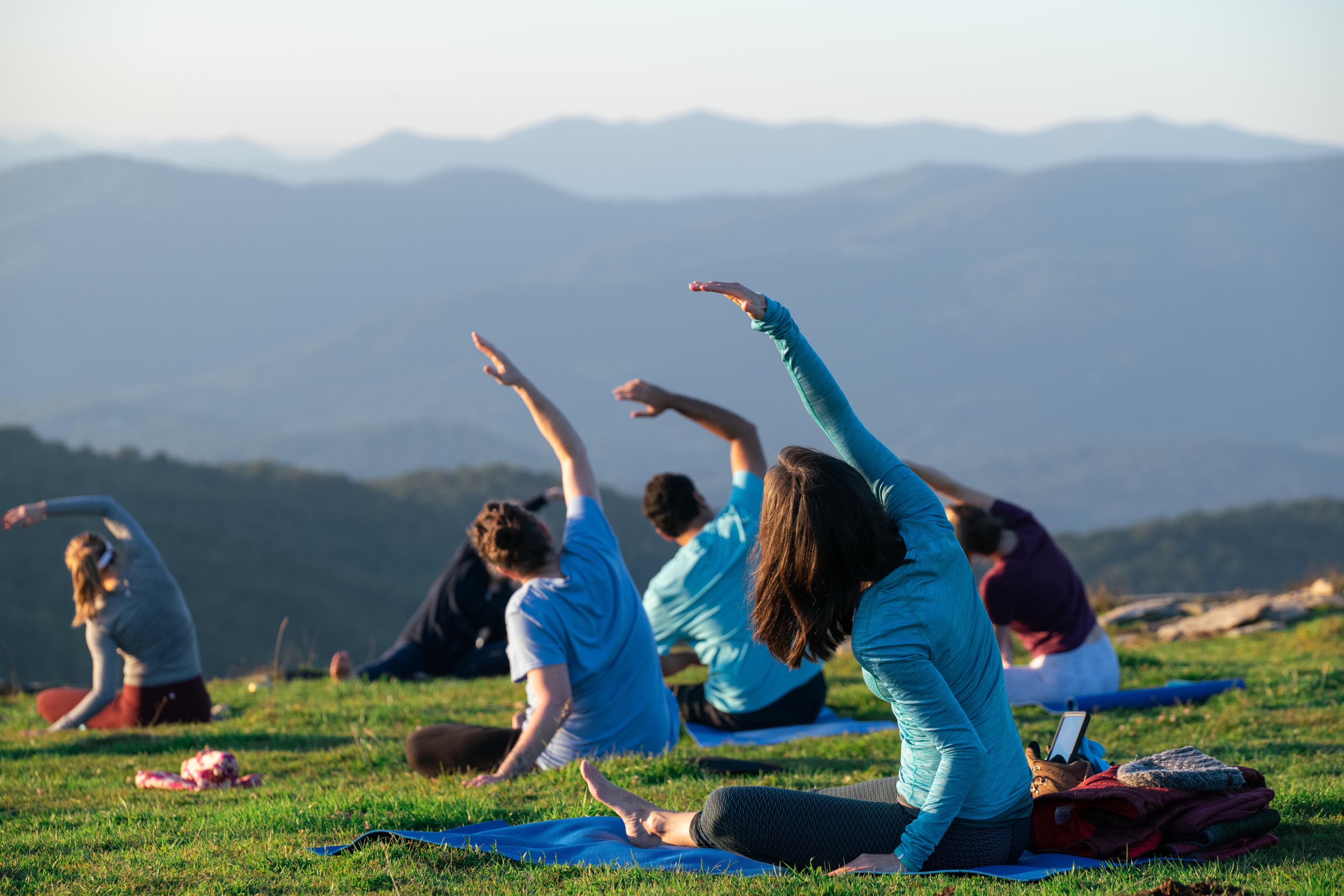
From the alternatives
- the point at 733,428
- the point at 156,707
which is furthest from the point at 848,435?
the point at 156,707

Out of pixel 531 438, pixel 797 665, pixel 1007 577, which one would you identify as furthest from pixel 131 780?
pixel 531 438

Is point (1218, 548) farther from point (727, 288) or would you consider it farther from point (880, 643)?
point (880, 643)

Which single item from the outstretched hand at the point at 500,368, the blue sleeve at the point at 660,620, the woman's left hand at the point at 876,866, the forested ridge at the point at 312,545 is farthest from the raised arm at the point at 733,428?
the forested ridge at the point at 312,545

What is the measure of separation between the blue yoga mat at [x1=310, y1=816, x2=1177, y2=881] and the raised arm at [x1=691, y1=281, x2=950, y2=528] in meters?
1.18

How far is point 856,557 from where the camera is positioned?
3338 millimetres

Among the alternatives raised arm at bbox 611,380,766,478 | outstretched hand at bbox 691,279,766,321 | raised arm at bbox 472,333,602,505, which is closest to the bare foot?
outstretched hand at bbox 691,279,766,321

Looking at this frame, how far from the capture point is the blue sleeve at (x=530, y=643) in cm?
541

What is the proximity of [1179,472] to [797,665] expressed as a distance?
142 metres

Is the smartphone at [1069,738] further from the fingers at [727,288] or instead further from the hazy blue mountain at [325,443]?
the hazy blue mountain at [325,443]

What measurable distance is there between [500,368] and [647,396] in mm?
794

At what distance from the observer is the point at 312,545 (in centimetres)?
5534

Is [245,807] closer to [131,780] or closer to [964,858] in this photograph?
[131,780]

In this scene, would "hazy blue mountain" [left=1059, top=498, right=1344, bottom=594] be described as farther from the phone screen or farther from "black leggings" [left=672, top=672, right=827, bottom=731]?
the phone screen

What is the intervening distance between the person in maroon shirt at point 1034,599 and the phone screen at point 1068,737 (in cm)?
242
